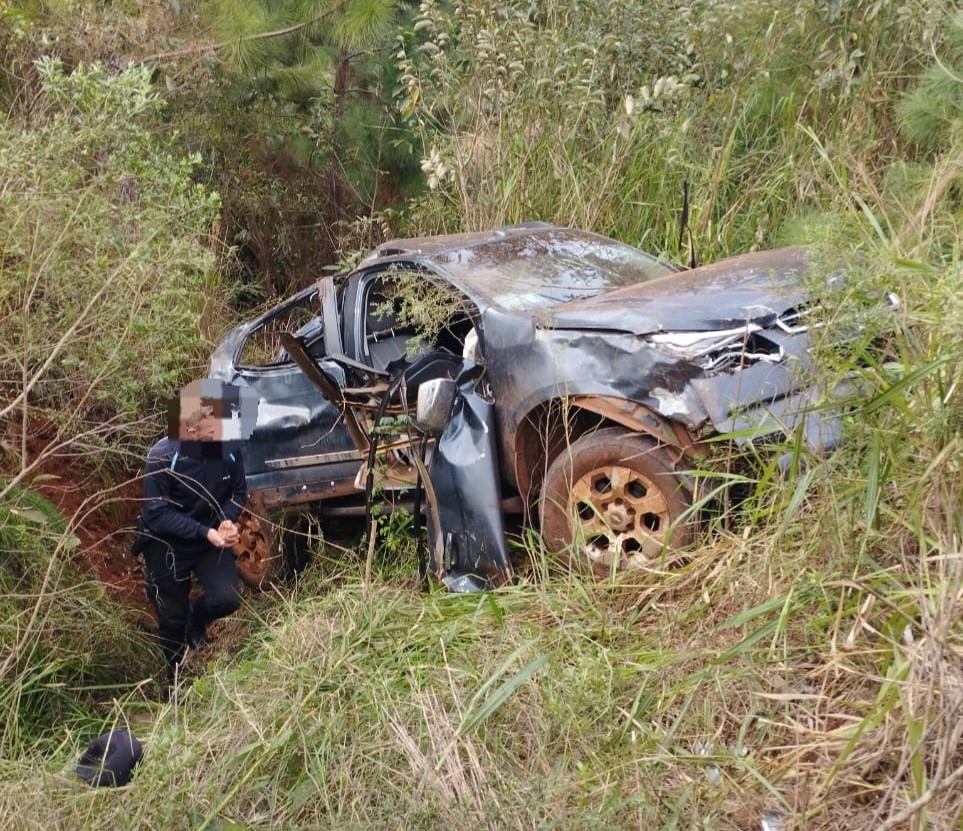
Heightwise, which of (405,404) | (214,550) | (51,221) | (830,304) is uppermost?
(51,221)

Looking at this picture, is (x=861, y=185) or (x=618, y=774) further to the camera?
(x=861, y=185)

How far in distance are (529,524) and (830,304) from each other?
6.28 ft

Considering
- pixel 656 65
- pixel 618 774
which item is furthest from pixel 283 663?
pixel 656 65

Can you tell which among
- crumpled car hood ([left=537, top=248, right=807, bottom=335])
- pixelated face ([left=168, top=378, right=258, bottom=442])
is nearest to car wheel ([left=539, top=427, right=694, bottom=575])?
crumpled car hood ([left=537, top=248, right=807, bottom=335])

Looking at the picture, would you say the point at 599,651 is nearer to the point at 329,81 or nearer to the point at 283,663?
the point at 283,663

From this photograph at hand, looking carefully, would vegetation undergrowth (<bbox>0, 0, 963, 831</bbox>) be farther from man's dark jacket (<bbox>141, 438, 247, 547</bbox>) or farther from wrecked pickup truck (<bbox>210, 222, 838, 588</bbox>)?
man's dark jacket (<bbox>141, 438, 247, 547</bbox>)

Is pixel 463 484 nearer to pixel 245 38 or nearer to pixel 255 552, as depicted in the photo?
pixel 255 552

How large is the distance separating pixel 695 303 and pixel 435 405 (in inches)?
48.2

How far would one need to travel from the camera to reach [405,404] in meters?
5.19

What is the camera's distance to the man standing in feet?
17.8

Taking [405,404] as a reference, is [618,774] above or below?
below

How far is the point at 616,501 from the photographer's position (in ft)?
15.7

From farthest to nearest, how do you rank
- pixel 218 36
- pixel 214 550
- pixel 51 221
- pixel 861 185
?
pixel 218 36, pixel 861 185, pixel 214 550, pixel 51 221

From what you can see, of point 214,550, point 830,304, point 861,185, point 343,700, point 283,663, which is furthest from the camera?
point 861,185
